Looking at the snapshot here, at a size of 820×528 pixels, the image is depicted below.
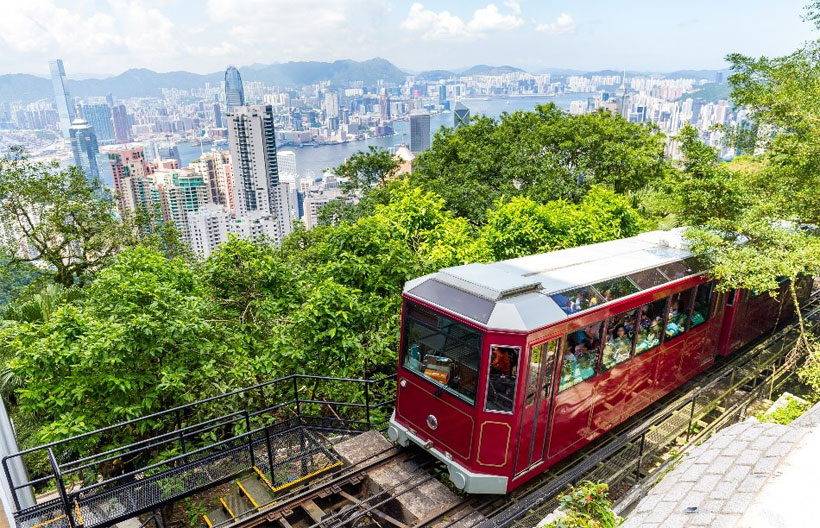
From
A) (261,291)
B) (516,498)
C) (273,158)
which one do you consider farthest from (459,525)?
(273,158)

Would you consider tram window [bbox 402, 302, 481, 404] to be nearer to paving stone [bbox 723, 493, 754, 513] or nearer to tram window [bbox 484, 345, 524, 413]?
tram window [bbox 484, 345, 524, 413]

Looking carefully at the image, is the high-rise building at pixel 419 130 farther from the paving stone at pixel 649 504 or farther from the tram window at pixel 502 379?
the paving stone at pixel 649 504

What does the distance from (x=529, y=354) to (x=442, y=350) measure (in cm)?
120

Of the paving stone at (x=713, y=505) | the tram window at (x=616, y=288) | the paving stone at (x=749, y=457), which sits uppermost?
the paving stone at (x=713, y=505)

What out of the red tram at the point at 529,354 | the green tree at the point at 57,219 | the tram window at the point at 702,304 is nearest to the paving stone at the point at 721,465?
the red tram at the point at 529,354

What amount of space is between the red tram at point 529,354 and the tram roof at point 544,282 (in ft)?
0.06

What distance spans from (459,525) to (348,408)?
4103 mm

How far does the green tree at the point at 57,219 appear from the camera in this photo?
17.7 metres

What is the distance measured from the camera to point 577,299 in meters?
6.82

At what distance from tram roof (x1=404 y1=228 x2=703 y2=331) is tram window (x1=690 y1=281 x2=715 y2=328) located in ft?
1.64

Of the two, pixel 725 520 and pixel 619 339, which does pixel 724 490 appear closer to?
pixel 725 520

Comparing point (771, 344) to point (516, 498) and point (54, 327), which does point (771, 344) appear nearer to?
point (516, 498)

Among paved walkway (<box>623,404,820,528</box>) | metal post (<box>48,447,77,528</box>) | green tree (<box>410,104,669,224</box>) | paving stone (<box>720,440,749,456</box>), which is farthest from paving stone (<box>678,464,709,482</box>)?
green tree (<box>410,104,669,224</box>)

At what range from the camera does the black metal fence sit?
241 inches
